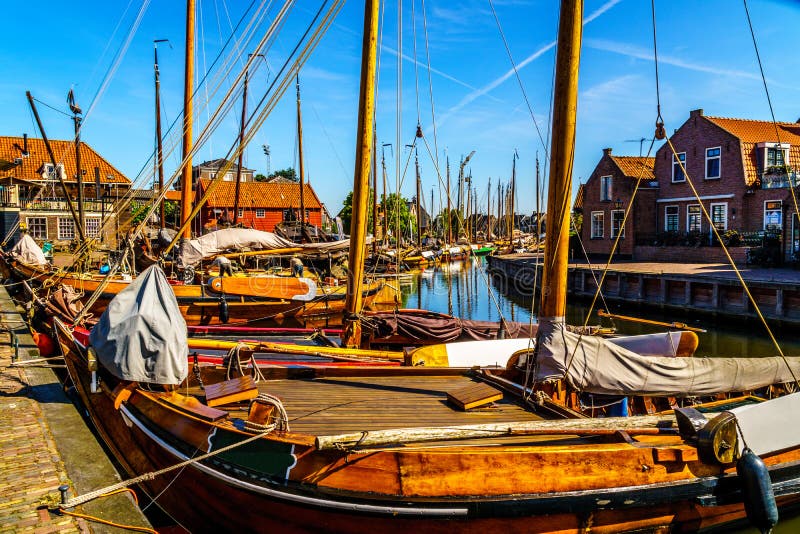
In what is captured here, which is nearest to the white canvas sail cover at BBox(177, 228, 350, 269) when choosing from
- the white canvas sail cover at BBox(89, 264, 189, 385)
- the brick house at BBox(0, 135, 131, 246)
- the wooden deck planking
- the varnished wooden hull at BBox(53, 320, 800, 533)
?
the wooden deck planking

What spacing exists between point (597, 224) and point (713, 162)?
8.87 meters

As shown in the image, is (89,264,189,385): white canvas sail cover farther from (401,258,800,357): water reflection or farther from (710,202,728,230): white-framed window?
(710,202,728,230): white-framed window

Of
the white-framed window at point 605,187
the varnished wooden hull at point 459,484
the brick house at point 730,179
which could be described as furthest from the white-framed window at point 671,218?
the varnished wooden hull at point 459,484

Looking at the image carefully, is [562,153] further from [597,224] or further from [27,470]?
[597,224]

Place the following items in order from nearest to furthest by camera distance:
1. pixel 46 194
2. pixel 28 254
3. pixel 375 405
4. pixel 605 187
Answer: pixel 375 405
pixel 28 254
pixel 605 187
pixel 46 194

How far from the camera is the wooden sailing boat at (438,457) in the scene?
15.4ft

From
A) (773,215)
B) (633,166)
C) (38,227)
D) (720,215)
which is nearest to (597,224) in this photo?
(633,166)

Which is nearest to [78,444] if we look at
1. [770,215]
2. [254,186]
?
[770,215]

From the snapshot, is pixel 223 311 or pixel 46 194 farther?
pixel 46 194

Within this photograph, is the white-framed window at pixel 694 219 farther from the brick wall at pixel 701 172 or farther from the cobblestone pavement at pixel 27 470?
the cobblestone pavement at pixel 27 470

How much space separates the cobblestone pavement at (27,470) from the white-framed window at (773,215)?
33629 millimetres

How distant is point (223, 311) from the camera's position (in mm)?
15922

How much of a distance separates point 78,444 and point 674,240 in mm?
35906

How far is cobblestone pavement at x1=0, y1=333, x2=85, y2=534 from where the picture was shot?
15.6 feet
